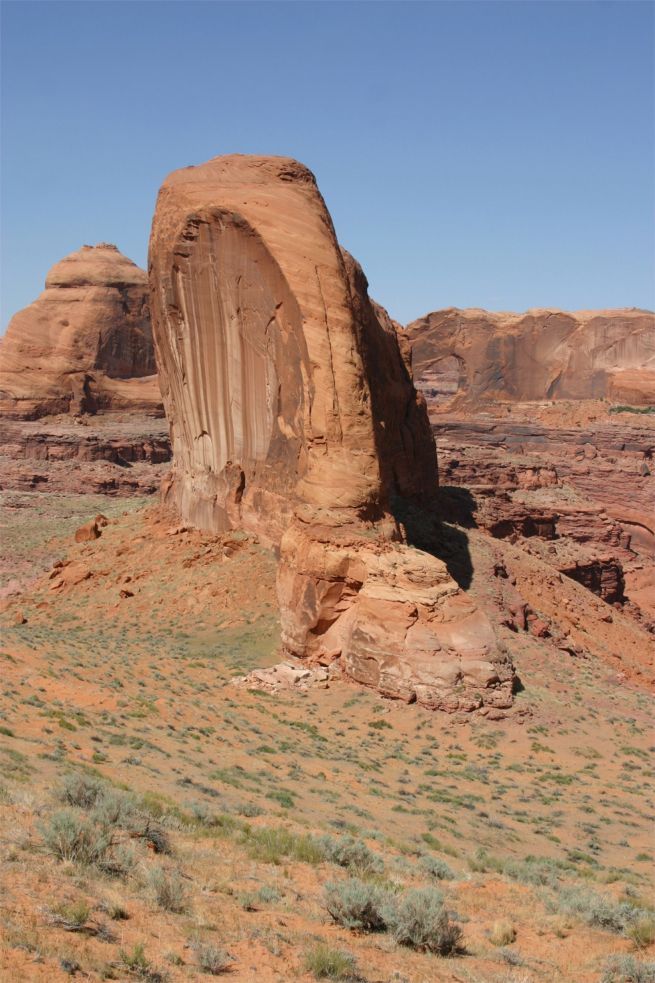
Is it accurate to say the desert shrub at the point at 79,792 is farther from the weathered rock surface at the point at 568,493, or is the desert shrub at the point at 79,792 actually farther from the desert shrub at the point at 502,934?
the weathered rock surface at the point at 568,493

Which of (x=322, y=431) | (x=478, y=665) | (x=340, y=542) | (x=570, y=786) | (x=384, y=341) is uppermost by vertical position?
(x=384, y=341)

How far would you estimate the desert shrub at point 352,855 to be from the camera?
444 inches

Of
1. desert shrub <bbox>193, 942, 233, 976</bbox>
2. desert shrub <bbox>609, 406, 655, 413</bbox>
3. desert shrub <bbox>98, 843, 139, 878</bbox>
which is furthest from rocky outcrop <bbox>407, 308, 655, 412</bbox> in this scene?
desert shrub <bbox>193, 942, 233, 976</bbox>

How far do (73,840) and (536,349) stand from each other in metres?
83.0

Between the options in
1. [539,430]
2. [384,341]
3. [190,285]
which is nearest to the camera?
[190,285]

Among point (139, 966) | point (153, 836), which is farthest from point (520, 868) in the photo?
point (139, 966)

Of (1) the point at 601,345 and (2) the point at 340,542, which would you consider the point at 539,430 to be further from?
(2) the point at 340,542

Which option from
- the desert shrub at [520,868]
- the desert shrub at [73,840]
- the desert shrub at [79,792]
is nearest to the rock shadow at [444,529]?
the desert shrub at [520,868]

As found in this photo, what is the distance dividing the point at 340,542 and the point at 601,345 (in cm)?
6949

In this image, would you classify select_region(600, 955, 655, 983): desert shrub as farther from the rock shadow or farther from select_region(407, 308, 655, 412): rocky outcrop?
select_region(407, 308, 655, 412): rocky outcrop

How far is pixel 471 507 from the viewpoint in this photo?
39281mm

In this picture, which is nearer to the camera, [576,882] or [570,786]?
[576,882]

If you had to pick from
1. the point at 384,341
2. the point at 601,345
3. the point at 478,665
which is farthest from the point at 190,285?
the point at 601,345

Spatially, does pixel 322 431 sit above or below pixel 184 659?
above
